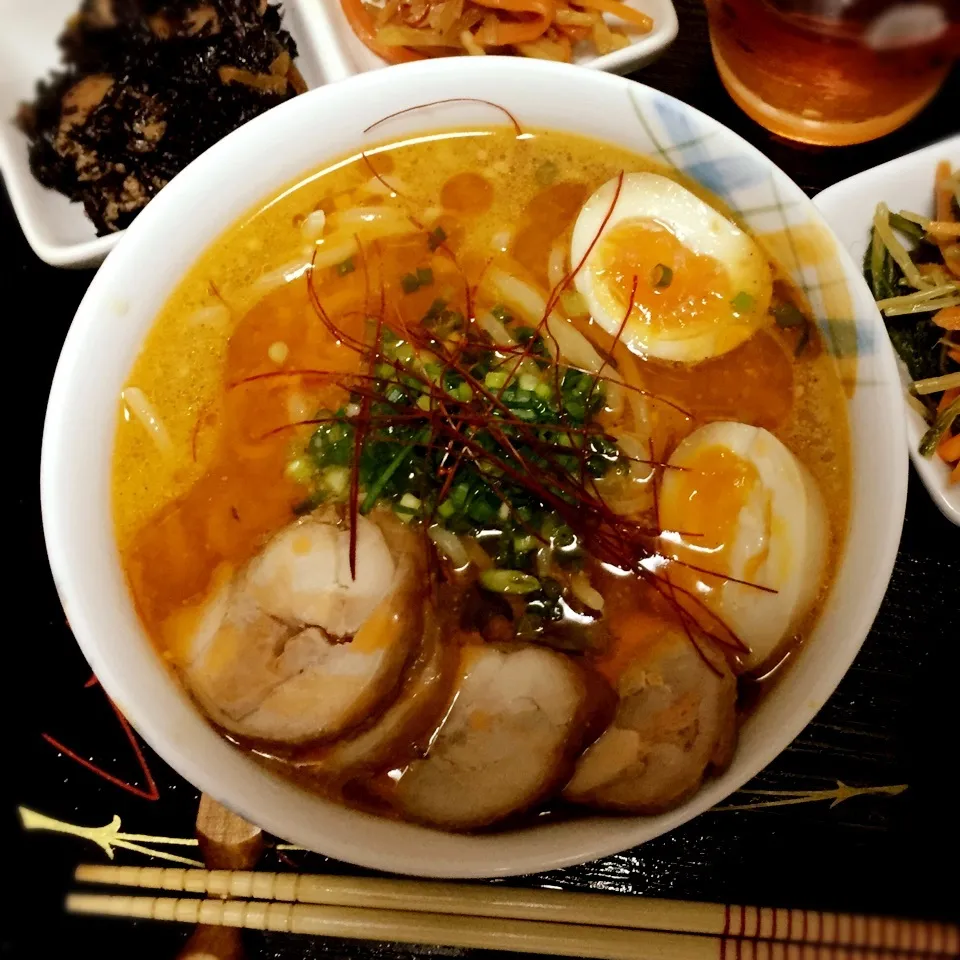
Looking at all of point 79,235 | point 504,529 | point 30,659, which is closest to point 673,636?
point 504,529

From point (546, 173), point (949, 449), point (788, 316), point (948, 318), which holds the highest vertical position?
point (546, 173)

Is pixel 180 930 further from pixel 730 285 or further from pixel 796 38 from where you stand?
pixel 796 38

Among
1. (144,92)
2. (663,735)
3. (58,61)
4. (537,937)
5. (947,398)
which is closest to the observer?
(663,735)

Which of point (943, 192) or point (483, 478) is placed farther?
point (943, 192)

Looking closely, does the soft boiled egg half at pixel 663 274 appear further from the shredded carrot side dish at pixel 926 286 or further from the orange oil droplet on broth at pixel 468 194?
the shredded carrot side dish at pixel 926 286

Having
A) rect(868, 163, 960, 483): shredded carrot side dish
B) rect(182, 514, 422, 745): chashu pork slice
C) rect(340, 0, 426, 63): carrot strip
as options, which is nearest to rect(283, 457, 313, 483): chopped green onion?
rect(182, 514, 422, 745): chashu pork slice

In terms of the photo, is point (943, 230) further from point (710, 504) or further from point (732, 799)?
point (732, 799)

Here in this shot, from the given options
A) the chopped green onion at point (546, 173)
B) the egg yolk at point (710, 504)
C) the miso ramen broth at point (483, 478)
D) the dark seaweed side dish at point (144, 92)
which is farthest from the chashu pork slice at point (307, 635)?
the dark seaweed side dish at point (144, 92)

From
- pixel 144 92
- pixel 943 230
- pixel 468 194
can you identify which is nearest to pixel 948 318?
→ pixel 943 230
